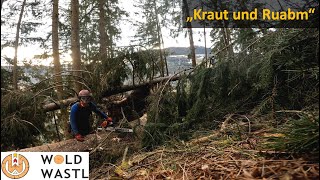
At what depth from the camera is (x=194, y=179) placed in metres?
2.20

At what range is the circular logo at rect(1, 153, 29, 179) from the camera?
3338 mm

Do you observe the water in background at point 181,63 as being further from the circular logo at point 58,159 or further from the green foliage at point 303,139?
the green foliage at point 303,139

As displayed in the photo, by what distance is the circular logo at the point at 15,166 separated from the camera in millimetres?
3338

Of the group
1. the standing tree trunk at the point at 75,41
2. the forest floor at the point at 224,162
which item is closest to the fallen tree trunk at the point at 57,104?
the standing tree trunk at the point at 75,41

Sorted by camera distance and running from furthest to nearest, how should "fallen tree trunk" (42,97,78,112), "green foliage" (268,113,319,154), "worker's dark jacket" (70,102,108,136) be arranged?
"fallen tree trunk" (42,97,78,112), "worker's dark jacket" (70,102,108,136), "green foliage" (268,113,319,154)

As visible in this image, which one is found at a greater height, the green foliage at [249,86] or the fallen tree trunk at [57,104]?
the green foliage at [249,86]

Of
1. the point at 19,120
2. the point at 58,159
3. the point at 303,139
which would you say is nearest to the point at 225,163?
the point at 303,139

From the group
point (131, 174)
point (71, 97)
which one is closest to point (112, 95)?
point (71, 97)

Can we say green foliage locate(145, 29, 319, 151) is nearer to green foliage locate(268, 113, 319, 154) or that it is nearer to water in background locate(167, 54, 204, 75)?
water in background locate(167, 54, 204, 75)

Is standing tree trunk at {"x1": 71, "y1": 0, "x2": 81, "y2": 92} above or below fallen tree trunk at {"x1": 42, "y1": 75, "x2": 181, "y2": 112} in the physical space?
above

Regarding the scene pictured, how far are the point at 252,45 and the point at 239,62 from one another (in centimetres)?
32

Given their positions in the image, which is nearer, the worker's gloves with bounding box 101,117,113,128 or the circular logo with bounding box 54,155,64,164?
the circular logo with bounding box 54,155,64,164

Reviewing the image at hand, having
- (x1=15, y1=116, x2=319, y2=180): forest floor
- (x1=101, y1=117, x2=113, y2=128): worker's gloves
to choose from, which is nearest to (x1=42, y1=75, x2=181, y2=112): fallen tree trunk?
(x1=101, y1=117, x2=113, y2=128): worker's gloves

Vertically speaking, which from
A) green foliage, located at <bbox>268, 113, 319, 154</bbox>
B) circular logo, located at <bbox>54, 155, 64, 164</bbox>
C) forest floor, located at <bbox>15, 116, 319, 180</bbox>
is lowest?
circular logo, located at <bbox>54, 155, 64, 164</bbox>
